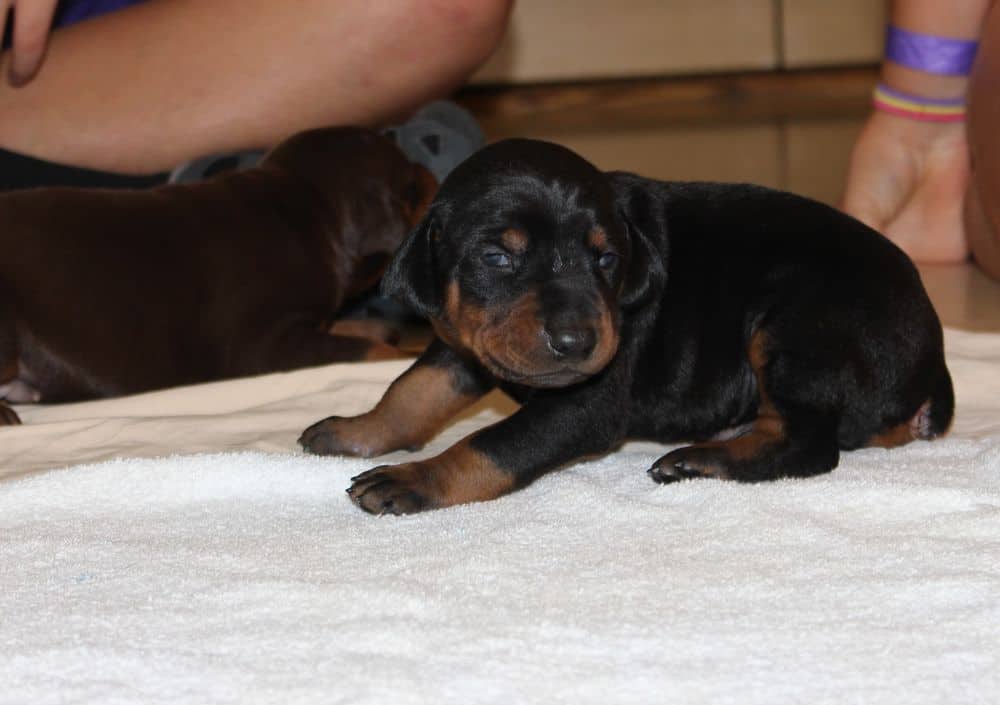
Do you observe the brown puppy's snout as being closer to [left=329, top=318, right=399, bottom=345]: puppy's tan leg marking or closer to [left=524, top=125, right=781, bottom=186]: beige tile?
[left=329, top=318, right=399, bottom=345]: puppy's tan leg marking

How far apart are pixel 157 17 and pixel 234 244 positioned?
129 cm

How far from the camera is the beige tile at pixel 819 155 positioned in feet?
20.2

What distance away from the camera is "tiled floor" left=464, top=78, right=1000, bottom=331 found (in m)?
4.53

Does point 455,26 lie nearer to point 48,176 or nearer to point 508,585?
point 48,176

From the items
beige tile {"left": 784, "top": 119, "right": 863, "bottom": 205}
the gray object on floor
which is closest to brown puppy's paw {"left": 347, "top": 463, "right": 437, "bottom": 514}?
the gray object on floor

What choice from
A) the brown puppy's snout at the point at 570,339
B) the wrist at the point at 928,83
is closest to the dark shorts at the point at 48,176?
the brown puppy's snout at the point at 570,339

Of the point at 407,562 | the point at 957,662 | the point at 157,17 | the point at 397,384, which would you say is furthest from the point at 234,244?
the point at 957,662

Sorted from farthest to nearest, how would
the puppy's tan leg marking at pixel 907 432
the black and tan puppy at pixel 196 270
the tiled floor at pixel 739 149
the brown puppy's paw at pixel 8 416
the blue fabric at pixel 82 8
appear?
the blue fabric at pixel 82 8
the tiled floor at pixel 739 149
the black and tan puppy at pixel 196 270
the brown puppy's paw at pixel 8 416
the puppy's tan leg marking at pixel 907 432

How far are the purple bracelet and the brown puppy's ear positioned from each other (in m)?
2.42

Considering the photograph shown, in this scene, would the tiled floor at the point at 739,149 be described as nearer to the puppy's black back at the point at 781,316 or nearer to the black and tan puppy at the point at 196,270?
the puppy's black back at the point at 781,316

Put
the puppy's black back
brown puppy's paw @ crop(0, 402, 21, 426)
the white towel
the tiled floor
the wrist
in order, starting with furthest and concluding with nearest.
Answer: the wrist → the tiled floor → brown puppy's paw @ crop(0, 402, 21, 426) → the puppy's black back → the white towel

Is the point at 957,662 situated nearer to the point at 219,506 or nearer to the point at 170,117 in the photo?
the point at 219,506

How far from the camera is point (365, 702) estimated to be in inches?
65.0

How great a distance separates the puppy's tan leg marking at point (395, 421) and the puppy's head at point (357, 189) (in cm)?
116
